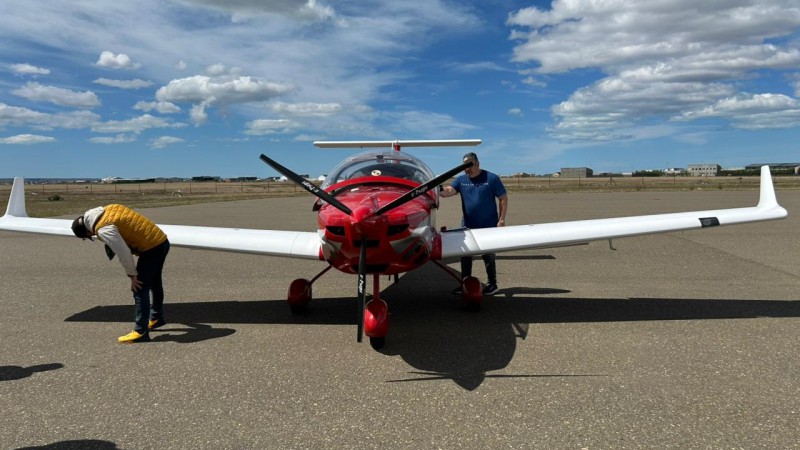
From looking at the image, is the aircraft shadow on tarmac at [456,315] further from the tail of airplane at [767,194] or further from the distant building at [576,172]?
the distant building at [576,172]

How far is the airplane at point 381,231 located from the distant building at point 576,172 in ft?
507

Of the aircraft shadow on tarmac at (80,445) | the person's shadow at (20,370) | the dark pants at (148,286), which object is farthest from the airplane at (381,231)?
the person's shadow at (20,370)

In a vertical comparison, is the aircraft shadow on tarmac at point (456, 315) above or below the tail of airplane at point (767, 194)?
below

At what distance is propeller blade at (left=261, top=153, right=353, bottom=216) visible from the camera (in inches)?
178

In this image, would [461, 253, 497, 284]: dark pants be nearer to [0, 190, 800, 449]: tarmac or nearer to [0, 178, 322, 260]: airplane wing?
[0, 190, 800, 449]: tarmac

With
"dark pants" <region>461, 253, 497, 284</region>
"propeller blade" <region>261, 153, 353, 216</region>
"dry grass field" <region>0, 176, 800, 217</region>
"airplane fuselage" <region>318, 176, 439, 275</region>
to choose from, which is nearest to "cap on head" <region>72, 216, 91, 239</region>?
"propeller blade" <region>261, 153, 353, 216</region>

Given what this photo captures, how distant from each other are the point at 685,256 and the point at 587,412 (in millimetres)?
8294

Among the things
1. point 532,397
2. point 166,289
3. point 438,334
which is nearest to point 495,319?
point 438,334

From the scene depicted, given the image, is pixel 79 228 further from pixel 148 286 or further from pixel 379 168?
pixel 379 168

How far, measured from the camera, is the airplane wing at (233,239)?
20.1 ft

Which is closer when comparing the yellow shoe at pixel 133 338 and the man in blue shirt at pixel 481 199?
the yellow shoe at pixel 133 338

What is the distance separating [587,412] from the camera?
Result: 360 cm

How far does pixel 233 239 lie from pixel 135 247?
4.44ft

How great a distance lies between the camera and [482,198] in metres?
7.25
